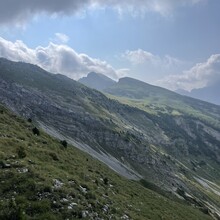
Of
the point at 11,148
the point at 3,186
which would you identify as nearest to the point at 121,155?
the point at 11,148

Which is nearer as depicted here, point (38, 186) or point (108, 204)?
point (38, 186)

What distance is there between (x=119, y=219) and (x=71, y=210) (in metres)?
5.83

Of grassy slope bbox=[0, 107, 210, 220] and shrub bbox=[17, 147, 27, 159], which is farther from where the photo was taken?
shrub bbox=[17, 147, 27, 159]

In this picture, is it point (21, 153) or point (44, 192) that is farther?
point (21, 153)

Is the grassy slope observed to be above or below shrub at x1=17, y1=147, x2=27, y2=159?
below

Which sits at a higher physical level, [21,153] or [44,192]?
[21,153]

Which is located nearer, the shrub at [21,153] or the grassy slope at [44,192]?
the grassy slope at [44,192]

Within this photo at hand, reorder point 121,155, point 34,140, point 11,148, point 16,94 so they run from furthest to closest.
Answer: point 16,94
point 121,155
point 34,140
point 11,148

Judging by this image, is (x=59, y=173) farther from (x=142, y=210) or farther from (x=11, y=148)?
(x=142, y=210)

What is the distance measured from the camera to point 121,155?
546 feet

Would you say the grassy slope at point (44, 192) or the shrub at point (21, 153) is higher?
the shrub at point (21, 153)

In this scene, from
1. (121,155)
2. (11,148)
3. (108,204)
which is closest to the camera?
(108,204)

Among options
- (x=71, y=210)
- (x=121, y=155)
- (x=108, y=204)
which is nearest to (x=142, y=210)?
(x=108, y=204)

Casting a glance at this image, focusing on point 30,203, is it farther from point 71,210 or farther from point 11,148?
point 11,148
